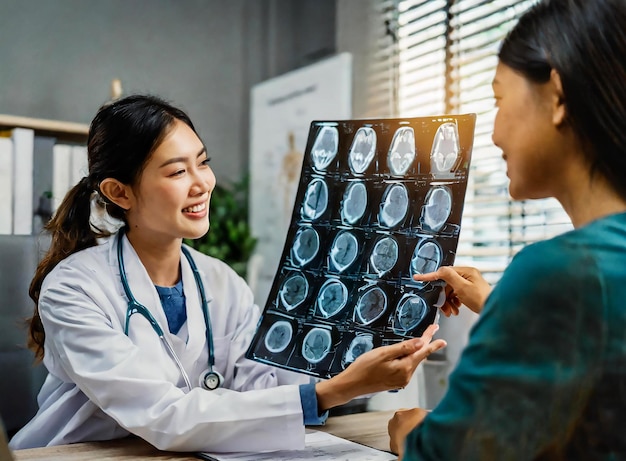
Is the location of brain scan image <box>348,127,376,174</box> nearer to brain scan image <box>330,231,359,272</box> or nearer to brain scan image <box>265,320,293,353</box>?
brain scan image <box>330,231,359,272</box>

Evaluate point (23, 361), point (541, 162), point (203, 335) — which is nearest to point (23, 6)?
point (23, 361)

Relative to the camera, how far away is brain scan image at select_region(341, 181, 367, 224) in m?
1.11

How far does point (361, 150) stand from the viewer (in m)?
1.13

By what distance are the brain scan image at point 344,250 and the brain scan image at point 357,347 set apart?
115 mm

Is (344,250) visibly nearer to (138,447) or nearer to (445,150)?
(445,150)

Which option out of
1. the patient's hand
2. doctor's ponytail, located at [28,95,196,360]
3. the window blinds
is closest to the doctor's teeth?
doctor's ponytail, located at [28,95,196,360]

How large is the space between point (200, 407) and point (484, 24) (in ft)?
6.73

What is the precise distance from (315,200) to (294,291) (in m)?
0.16

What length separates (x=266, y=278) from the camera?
11.1ft

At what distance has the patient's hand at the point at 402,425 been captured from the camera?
3.09ft

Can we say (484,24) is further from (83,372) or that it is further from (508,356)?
(508,356)

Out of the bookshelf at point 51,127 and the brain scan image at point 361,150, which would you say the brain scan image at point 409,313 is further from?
the bookshelf at point 51,127

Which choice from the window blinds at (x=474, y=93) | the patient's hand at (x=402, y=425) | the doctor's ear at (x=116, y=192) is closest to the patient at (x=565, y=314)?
the patient's hand at (x=402, y=425)

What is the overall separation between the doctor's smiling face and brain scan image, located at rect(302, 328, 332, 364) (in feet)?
1.10
